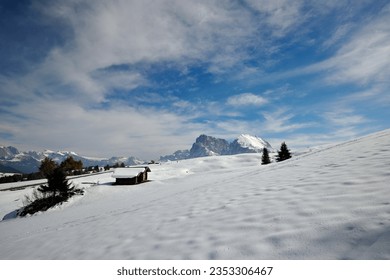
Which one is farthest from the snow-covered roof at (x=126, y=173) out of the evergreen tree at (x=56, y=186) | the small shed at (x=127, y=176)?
the evergreen tree at (x=56, y=186)

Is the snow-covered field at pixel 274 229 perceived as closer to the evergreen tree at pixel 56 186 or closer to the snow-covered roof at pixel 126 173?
the evergreen tree at pixel 56 186

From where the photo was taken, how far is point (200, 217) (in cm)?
764

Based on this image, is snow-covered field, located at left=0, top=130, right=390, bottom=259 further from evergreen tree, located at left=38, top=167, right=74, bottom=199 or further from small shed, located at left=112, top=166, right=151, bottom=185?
small shed, located at left=112, top=166, right=151, bottom=185

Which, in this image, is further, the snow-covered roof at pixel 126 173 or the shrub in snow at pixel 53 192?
the snow-covered roof at pixel 126 173

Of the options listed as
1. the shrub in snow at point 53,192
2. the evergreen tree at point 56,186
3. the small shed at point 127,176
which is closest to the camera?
the shrub in snow at point 53,192

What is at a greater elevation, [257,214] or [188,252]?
[257,214]

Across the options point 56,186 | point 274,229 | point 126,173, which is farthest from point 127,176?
point 274,229

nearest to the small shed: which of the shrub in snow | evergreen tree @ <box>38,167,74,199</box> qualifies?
the shrub in snow

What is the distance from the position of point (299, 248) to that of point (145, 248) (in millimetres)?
3586

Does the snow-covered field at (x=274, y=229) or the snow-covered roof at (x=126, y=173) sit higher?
the snow-covered roof at (x=126, y=173)

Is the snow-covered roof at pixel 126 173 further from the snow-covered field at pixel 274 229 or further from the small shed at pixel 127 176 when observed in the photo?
the snow-covered field at pixel 274 229

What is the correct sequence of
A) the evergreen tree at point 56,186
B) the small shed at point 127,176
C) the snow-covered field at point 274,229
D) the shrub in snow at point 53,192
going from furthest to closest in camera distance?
the small shed at point 127,176, the evergreen tree at point 56,186, the shrub in snow at point 53,192, the snow-covered field at point 274,229
